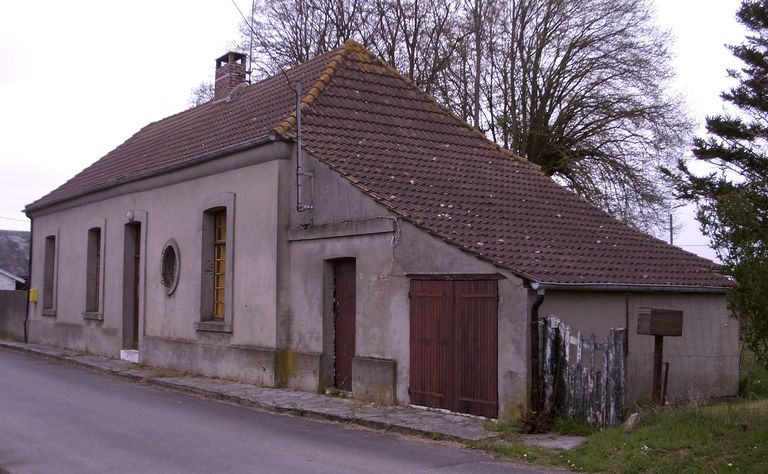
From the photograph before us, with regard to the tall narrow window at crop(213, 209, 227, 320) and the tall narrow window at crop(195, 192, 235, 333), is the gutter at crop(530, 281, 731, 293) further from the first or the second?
the tall narrow window at crop(213, 209, 227, 320)

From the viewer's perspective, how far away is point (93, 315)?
21422mm

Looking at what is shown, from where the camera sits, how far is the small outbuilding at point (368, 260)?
11.2m

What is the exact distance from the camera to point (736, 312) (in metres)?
8.27

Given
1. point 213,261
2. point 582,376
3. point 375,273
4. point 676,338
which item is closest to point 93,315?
point 213,261

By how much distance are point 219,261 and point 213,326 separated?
1.47m

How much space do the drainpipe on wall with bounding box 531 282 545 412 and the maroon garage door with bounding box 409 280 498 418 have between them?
569 millimetres

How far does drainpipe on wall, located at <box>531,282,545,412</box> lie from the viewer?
33.6 feet

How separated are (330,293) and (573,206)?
4.95 metres

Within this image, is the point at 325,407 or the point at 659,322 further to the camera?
the point at 325,407

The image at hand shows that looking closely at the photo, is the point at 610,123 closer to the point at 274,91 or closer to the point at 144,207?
the point at 274,91

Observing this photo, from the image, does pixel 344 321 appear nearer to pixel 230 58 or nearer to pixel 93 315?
pixel 93 315

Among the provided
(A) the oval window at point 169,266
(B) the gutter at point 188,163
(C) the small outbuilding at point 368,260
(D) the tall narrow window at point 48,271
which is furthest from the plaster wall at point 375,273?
(D) the tall narrow window at point 48,271

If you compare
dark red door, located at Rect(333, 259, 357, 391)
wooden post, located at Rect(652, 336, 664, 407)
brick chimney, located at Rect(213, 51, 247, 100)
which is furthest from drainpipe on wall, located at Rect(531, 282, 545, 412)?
brick chimney, located at Rect(213, 51, 247, 100)

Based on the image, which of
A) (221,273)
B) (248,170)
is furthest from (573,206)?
(221,273)
